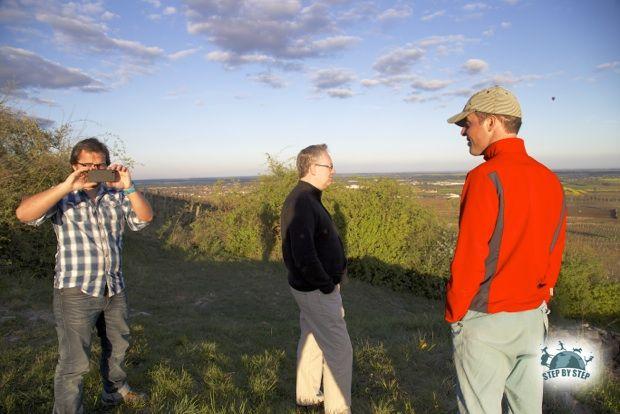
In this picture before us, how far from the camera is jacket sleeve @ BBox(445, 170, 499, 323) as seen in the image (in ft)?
6.27

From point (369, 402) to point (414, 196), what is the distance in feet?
37.8

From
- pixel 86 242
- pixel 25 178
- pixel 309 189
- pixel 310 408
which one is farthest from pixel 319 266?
pixel 25 178

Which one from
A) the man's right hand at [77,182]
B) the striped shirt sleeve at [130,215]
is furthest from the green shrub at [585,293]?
the man's right hand at [77,182]

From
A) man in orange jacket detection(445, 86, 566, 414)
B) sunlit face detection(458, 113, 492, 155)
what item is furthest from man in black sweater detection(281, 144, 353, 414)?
sunlit face detection(458, 113, 492, 155)

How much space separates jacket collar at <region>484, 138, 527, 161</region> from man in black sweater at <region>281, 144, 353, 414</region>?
A: 131 centimetres

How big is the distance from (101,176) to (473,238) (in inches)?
91.8

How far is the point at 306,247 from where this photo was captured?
2904mm

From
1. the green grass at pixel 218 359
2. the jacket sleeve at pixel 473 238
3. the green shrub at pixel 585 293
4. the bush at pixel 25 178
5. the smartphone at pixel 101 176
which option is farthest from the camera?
the green shrub at pixel 585 293

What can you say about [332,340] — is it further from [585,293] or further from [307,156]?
[585,293]

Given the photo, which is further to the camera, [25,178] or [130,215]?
[25,178]

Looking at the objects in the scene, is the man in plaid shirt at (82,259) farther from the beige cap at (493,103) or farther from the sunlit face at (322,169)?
the beige cap at (493,103)

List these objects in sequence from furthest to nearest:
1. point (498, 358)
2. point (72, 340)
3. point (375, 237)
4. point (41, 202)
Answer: point (375, 237) → point (72, 340) → point (41, 202) → point (498, 358)

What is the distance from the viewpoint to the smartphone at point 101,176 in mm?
2662

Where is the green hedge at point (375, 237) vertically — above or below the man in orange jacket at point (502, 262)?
below
